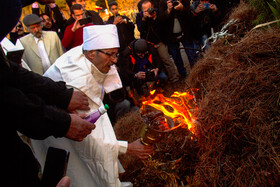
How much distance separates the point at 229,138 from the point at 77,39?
4.07 meters

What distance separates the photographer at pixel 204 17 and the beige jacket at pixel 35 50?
11.9 ft

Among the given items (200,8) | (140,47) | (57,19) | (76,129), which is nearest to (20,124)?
(76,129)

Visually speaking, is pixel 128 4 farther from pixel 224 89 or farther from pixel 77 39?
pixel 224 89

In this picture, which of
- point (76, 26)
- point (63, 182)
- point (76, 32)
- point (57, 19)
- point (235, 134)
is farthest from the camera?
point (57, 19)

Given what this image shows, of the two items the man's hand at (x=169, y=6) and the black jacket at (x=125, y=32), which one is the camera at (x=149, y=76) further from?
the man's hand at (x=169, y=6)

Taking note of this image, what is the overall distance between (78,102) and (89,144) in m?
0.43

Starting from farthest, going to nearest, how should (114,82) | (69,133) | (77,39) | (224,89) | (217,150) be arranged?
(77,39), (114,82), (224,89), (217,150), (69,133)

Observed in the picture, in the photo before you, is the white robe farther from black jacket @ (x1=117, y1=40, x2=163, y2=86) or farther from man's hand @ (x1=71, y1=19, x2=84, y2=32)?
black jacket @ (x1=117, y1=40, x2=163, y2=86)

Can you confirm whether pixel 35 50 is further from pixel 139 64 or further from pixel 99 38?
pixel 99 38

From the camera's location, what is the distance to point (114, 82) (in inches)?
105

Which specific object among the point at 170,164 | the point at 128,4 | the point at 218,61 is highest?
the point at 218,61

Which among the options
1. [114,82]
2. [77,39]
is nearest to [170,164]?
[114,82]

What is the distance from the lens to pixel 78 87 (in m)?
2.15

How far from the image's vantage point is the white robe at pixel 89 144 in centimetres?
199
